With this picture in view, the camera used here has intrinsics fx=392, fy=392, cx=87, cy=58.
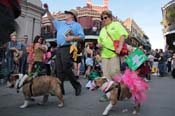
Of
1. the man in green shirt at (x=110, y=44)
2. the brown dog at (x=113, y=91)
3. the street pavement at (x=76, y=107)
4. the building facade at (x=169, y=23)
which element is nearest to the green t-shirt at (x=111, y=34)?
the man in green shirt at (x=110, y=44)

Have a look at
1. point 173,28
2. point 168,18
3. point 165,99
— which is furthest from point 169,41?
point 165,99

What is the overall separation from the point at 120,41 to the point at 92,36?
4307cm

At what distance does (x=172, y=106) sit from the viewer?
25.2ft

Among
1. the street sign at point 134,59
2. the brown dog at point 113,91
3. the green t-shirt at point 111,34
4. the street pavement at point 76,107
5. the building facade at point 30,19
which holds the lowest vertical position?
the street pavement at point 76,107

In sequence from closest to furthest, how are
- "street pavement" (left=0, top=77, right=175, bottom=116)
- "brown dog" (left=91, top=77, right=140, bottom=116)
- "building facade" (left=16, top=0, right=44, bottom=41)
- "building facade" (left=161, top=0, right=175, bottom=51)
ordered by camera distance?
"brown dog" (left=91, top=77, right=140, bottom=116), "street pavement" (left=0, top=77, right=175, bottom=116), "building facade" (left=16, top=0, right=44, bottom=41), "building facade" (left=161, top=0, right=175, bottom=51)

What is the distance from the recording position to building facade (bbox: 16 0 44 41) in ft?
84.5

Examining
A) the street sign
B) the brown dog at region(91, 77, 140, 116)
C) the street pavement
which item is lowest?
the street pavement

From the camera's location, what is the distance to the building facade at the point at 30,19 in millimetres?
25766

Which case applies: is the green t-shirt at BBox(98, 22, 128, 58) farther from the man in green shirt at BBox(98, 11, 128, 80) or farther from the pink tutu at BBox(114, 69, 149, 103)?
the pink tutu at BBox(114, 69, 149, 103)

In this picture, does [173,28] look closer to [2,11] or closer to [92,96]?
[92,96]

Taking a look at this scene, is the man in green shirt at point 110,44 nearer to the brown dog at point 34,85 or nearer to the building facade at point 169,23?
the brown dog at point 34,85

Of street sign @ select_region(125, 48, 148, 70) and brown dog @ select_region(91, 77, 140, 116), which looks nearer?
brown dog @ select_region(91, 77, 140, 116)

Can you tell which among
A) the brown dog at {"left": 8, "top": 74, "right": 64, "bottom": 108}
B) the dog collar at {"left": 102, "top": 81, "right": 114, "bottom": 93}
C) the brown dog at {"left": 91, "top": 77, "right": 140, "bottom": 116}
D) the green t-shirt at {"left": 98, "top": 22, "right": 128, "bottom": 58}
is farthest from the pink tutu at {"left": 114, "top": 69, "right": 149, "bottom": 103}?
the brown dog at {"left": 8, "top": 74, "right": 64, "bottom": 108}

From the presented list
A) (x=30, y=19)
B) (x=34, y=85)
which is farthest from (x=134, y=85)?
(x=30, y=19)
